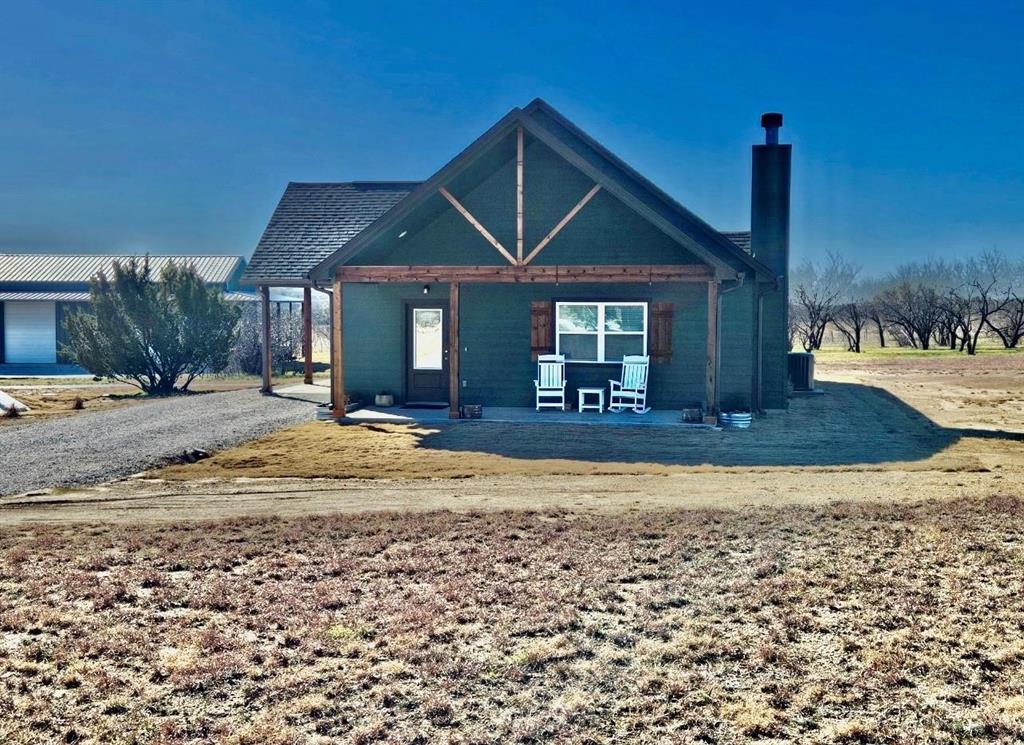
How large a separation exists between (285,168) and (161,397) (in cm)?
5402

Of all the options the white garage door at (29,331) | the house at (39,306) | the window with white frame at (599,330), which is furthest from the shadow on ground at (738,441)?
the white garage door at (29,331)

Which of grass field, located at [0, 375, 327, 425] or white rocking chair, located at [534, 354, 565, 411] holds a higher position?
white rocking chair, located at [534, 354, 565, 411]

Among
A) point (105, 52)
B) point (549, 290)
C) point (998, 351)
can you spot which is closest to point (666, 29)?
point (998, 351)

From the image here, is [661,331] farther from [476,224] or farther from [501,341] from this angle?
[476,224]

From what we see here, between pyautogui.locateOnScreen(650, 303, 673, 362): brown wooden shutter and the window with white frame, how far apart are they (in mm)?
167

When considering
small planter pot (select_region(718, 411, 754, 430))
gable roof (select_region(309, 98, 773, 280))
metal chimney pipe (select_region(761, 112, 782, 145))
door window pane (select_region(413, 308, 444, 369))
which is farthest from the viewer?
metal chimney pipe (select_region(761, 112, 782, 145))

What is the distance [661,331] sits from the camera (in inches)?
576

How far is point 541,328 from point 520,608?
10.3m

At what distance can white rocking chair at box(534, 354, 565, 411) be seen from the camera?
14641 millimetres

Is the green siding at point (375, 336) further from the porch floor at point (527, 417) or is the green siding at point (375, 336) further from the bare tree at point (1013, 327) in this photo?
the bare tree at point (1013, 327)

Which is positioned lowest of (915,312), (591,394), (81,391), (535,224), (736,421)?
(736,421)

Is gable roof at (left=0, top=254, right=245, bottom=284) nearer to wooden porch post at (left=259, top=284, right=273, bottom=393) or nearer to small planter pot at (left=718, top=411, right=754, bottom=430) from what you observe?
wooden porch post at (left=259, top=284, right=273, bottom=393)

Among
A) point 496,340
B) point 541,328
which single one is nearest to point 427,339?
point 496,340

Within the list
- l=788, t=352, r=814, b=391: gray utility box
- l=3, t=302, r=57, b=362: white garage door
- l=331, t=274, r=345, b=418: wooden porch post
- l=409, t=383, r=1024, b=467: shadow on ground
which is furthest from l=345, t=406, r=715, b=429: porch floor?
l=3, t=302, r=57, b=362: white garage door
